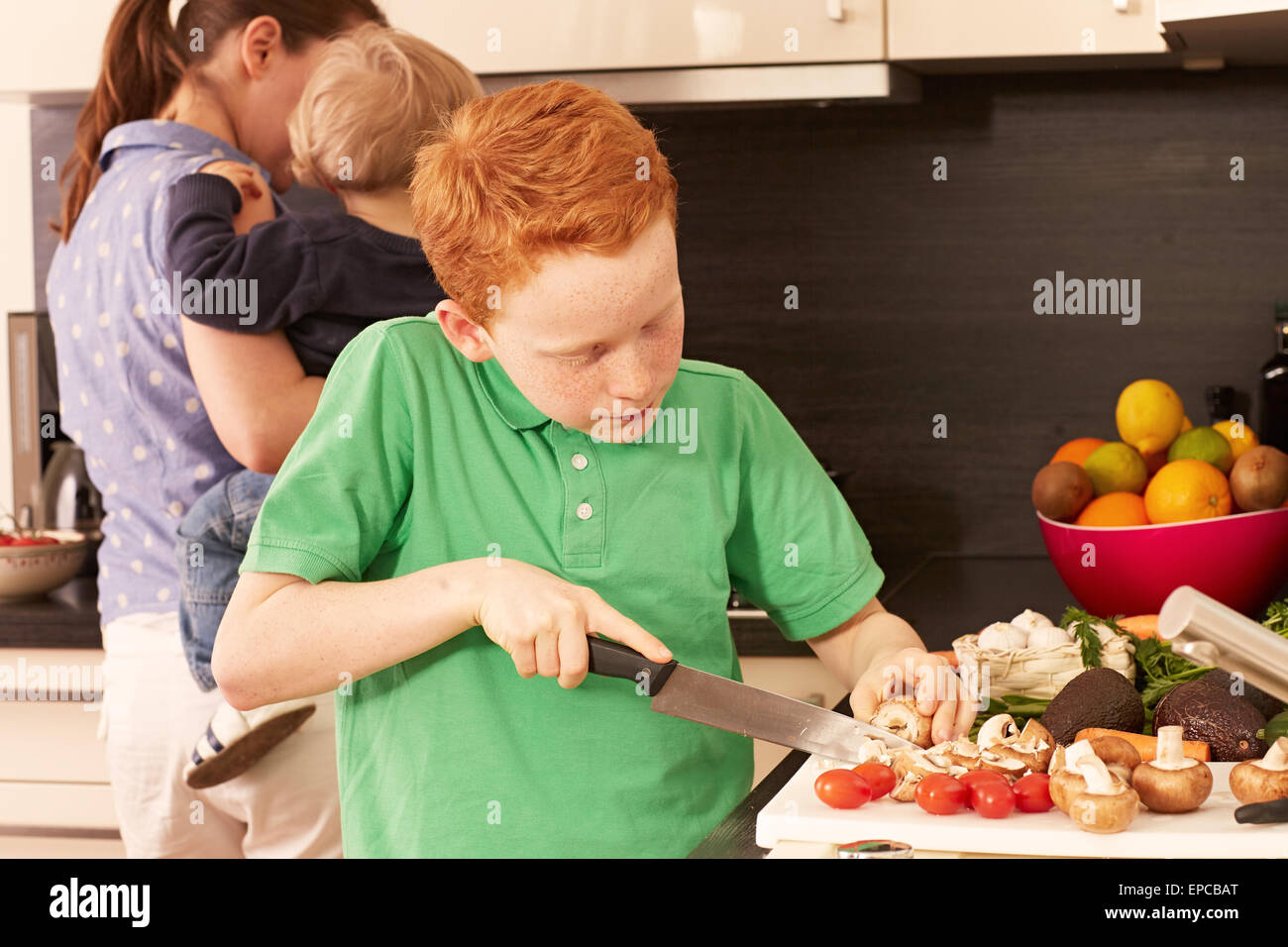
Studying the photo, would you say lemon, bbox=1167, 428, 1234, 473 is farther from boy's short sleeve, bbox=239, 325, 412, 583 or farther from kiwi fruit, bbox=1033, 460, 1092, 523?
boy's short sleeve, bbox=239, 325, 412, 583

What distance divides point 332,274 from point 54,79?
2.95 feet

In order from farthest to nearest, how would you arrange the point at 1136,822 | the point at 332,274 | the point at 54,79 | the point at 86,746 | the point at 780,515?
the point at 54,79 < the point at 86,746 < the point at 332,274 < the point at 780,515 < the point at 1136,822

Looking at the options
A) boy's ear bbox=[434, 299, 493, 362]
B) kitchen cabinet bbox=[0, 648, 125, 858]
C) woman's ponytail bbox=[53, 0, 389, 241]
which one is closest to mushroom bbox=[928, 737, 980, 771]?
boy's ear bbox=[434, 299, 493, 362]

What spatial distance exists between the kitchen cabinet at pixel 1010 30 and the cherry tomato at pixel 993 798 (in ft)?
4.21

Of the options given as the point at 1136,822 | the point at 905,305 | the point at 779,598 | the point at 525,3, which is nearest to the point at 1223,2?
the point at 905,305

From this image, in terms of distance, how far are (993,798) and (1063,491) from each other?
91cm

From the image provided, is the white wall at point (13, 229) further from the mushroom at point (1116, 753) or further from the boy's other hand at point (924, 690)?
the mushroom at point (1116, 753)

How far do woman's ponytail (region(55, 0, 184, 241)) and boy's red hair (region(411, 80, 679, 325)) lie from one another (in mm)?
851

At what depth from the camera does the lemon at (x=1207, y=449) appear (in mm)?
1557

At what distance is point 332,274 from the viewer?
1.33m

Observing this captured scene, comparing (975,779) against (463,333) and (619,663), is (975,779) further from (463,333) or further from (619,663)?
(463,333)

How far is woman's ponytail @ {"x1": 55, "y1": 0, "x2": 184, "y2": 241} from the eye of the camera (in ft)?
4.87

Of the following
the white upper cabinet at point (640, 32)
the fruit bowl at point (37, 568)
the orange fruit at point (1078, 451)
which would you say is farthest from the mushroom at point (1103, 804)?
the fruit bowl at point (37, 568)
